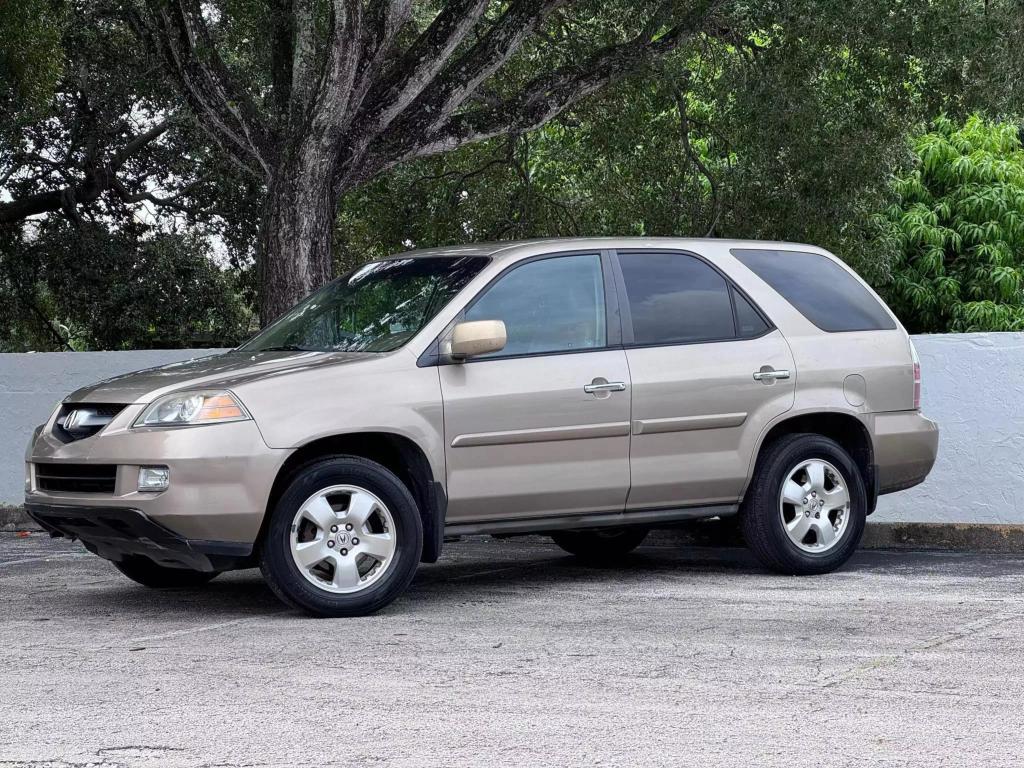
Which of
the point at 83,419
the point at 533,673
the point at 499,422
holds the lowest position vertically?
the point at 533,673

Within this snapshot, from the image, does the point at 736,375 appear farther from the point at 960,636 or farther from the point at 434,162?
the point at 434,162

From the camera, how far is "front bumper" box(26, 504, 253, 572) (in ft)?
22.7

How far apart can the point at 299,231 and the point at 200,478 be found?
631 centimetres

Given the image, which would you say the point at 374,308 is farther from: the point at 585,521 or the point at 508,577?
the point at 508,577

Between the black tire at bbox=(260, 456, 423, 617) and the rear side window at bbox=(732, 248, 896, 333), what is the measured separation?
8.81ft

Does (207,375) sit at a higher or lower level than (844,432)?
higher

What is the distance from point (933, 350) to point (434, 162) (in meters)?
9.64

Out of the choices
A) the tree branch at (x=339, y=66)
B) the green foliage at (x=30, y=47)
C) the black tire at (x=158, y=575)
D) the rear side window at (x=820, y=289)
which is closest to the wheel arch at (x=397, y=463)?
the black tire at (x=158, y=575)

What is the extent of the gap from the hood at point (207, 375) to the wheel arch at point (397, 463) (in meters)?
0.39

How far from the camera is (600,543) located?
959 cm

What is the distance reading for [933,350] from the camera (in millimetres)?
10766

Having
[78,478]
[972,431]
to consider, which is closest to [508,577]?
[78,478]

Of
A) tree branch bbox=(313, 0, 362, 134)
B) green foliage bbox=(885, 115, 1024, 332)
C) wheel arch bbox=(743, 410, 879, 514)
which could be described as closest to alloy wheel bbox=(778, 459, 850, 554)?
wheel arch bbox=(743, 410, 879, 514)

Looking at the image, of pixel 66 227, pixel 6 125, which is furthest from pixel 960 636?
pixel 66 227
